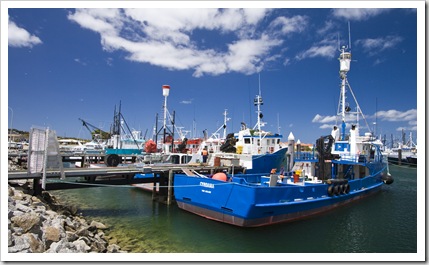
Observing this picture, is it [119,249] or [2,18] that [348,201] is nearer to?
[119,249]

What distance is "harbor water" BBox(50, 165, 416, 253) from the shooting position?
1116 cm

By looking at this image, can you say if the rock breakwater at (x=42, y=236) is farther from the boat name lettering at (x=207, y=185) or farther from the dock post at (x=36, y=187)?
the boat name lettering at (x=207, y=185)

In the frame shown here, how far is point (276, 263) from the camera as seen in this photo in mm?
6461

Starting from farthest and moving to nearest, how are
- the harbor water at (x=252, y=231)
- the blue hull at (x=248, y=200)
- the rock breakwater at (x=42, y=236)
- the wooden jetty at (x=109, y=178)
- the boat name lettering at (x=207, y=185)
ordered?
the boat name lettering at (x=207, y=185), the wooden jetty at (x=109, y=178), the blue hull at (x=248, y=200), the harbor water at (x=252, y=231), the rock breakwater at (x=42, y=236)

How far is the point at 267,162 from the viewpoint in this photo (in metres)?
22.8

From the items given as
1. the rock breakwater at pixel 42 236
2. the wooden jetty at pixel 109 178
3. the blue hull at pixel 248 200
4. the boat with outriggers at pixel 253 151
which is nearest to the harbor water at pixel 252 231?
the blue hull at pixel 248 200

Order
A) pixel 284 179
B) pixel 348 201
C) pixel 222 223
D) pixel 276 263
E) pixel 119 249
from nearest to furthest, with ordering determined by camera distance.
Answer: pixel 276 263, pixel 119 249, pixel 222 223, pixel 284 179, pixel 348 201

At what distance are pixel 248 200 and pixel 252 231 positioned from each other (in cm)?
155

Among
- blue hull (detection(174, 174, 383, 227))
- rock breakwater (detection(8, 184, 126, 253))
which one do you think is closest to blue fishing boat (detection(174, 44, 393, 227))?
blue hull (detection(174, 174, 383, 227))

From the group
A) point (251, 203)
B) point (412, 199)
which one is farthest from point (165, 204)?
point (412, 199)

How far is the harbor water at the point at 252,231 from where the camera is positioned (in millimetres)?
11164

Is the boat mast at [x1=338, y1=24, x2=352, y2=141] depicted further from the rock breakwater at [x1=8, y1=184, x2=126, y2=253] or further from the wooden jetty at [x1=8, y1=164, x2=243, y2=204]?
the rock breakwater at [x1=8, y1=184, x2=126, y2=253]

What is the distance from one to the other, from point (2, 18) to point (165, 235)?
9802mm

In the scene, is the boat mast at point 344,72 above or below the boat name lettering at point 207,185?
above
